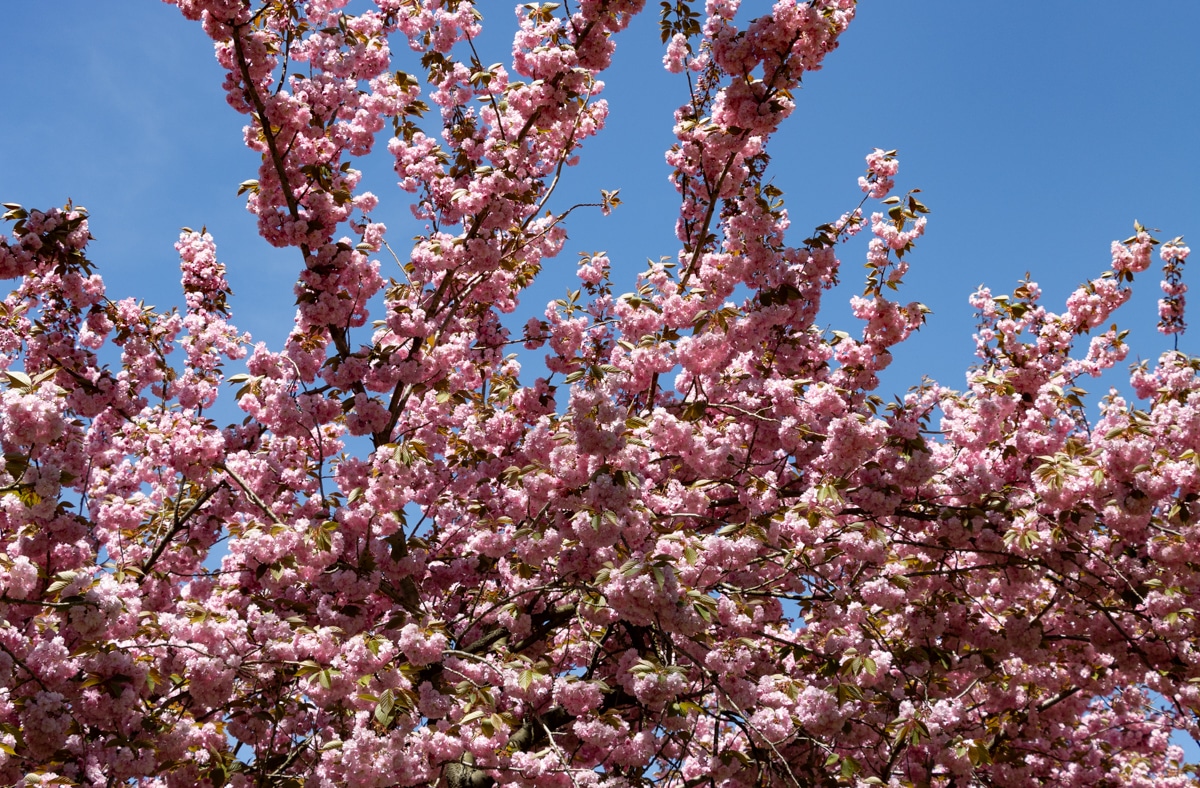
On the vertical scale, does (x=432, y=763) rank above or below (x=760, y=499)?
below

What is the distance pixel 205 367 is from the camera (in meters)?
7.35

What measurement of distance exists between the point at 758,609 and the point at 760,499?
2.58ft

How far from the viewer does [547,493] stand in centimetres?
522

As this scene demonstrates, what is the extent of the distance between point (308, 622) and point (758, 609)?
293cm

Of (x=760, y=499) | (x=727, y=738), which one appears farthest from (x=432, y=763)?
(x=727, y=738)

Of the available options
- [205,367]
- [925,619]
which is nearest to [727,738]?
[925,619]

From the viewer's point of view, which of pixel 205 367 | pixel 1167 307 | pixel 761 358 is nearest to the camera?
pixel 761 358

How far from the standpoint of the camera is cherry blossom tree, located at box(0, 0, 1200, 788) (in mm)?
4793

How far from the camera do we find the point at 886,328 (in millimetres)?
6188

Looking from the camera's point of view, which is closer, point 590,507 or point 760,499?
→ point 590,507

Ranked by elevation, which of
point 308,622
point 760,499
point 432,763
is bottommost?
point 432,763

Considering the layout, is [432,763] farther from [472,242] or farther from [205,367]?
[205,367]

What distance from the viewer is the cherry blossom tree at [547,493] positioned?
479 cm

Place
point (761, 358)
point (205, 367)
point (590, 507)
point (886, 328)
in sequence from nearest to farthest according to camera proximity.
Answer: point (590, 507)
point (886, 328)
point (761, 358)
point (205, 367)
